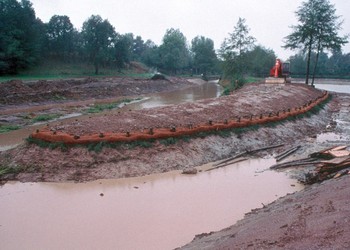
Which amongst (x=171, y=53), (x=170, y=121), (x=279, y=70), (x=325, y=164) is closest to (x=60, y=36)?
(x=171, y=53)

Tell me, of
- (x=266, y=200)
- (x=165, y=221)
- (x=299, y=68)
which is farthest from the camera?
(x=299, y=68)

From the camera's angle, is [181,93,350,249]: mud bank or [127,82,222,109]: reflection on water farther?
[127,82,222,109]: reflection on water

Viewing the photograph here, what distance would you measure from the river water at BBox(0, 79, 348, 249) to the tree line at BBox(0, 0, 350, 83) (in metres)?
32.1

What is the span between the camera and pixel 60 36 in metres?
70.7

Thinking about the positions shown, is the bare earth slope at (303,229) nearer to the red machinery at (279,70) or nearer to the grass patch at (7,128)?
the grass patch at (7,128)

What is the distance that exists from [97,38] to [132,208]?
200 ft

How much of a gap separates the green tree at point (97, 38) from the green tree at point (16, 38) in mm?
9693

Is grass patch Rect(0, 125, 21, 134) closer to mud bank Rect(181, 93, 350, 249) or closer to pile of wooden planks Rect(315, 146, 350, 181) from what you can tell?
mud bank Rect(181, 93, 350, 249)

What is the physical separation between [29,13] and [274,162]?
192ft

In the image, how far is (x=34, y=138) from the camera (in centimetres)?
1485

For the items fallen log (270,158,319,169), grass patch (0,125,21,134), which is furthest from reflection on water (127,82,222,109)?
fallen log (270,158,319,169)

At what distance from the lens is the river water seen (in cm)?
905

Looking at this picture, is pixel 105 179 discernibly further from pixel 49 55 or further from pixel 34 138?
pixel 49 55

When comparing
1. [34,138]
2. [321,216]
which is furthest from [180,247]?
[34,138]
